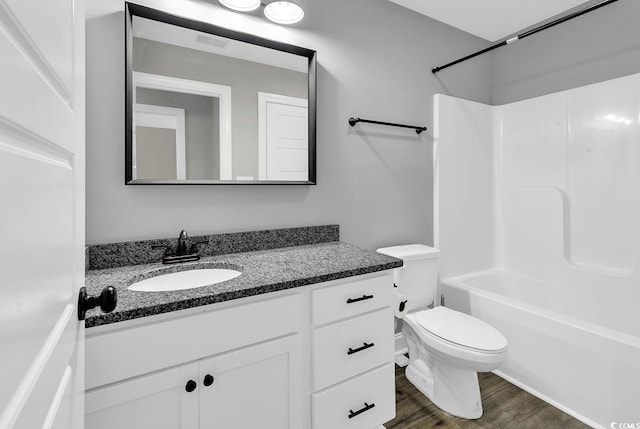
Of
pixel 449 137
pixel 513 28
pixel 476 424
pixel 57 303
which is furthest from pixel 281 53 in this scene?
pixel 476 424

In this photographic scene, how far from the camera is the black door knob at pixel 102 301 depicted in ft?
2.08

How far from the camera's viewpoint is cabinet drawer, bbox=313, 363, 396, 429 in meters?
1.25

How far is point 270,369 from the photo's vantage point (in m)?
1.12

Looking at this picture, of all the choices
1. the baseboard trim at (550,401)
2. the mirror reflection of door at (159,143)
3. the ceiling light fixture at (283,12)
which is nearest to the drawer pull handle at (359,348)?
the mirror reflection of door at (159,143)

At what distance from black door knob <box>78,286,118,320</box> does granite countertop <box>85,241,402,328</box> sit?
20 centimetres

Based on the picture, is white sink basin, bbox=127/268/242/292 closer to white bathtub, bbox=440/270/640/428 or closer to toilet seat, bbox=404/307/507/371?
toilet seat, bbox=404/307/507/371

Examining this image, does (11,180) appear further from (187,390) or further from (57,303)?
(187,390)

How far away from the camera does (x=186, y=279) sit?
4.40 feet

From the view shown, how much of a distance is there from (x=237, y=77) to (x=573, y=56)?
8.17ft

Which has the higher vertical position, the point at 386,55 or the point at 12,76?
the point at 386,55

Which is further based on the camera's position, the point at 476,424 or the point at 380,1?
the point at 380,1

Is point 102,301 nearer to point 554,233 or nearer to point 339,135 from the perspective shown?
point 339,135

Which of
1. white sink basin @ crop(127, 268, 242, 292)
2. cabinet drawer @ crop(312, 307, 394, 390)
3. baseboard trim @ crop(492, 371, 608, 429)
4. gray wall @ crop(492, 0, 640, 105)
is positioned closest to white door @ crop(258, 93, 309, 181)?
white sink basin @ crop(127, 268, 242, 292)

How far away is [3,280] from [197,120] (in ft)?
4.36
